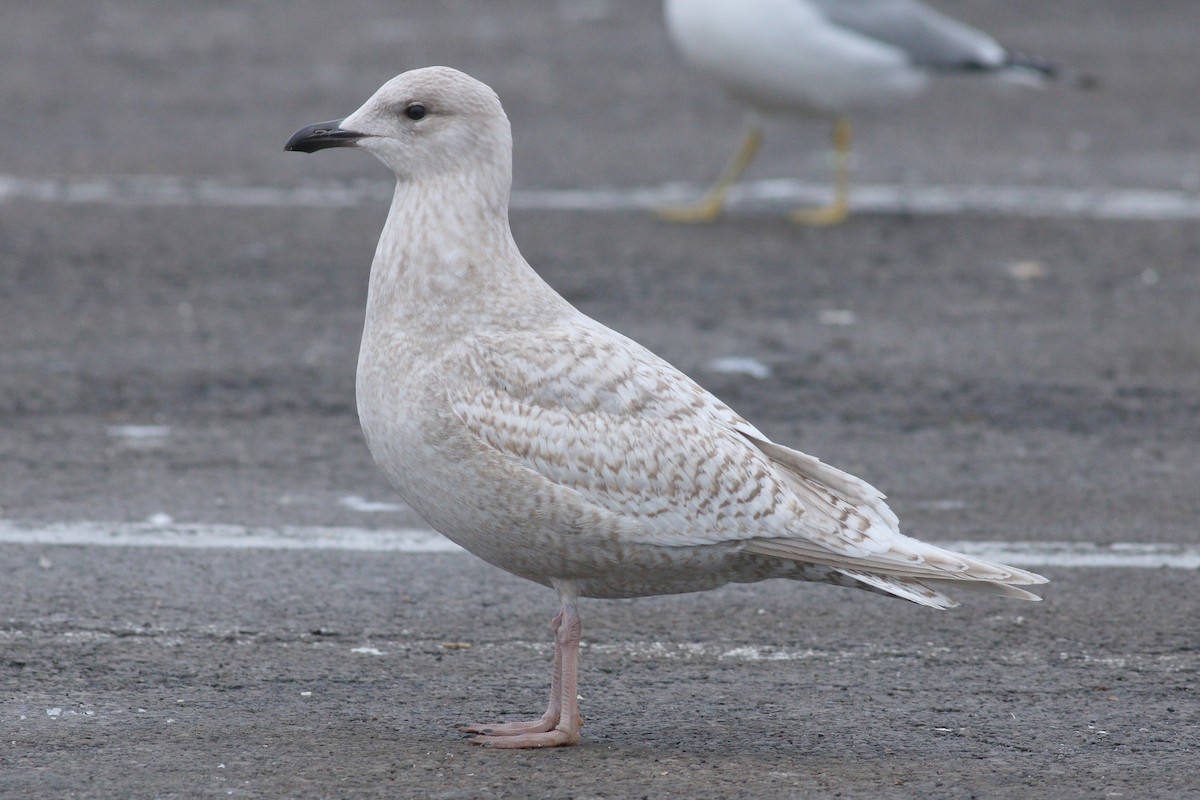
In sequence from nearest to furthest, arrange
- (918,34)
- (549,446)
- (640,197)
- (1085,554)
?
A: (549,446), (1085,554), (640,197), (918,34)

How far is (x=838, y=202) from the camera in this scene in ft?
31.9

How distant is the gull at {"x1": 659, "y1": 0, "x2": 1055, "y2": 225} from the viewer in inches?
391

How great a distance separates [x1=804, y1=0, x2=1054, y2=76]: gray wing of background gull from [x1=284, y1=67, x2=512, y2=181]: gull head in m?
6.28

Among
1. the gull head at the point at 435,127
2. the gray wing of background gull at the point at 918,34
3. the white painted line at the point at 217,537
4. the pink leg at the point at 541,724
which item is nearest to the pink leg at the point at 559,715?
the pink leg at the point at 541,724

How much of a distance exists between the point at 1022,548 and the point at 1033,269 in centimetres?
366

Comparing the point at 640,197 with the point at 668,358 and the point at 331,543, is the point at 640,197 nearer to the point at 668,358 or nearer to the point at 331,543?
the point at 668,358

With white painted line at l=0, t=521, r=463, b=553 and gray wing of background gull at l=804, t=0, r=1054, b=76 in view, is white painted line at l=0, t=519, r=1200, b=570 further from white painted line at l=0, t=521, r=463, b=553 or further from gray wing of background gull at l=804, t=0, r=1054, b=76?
gray wing of background gull at l=804, t=0, r=1054, b=76

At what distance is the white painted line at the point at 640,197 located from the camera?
31.7 ft

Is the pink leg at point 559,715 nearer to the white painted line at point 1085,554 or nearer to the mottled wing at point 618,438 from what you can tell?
the mottled wing at point 618,438

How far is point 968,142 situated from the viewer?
1180cm

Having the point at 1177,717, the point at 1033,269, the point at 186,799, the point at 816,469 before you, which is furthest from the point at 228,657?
the point at 1033,269

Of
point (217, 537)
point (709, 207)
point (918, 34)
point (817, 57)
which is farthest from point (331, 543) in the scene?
point (918, 34)

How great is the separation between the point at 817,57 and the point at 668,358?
3512mm

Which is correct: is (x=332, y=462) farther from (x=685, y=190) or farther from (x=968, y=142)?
(x=968, y=142)
